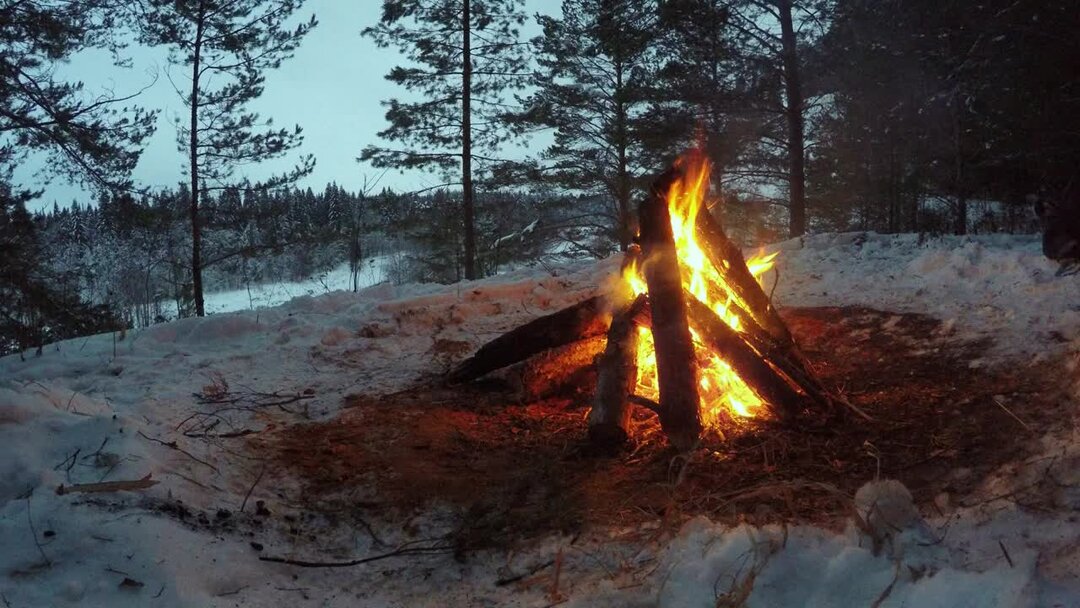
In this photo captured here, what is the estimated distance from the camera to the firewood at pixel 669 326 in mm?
3703

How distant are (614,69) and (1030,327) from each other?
48.5 ft

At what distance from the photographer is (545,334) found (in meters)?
5.05

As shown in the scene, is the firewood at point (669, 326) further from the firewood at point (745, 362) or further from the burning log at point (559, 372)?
the burning log at point (559, 372)

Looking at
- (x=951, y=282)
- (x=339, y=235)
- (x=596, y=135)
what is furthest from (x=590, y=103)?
(x=951, y=282)

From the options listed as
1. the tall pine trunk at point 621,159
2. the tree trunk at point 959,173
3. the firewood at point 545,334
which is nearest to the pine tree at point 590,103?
the tall pine trunk at point 621,159

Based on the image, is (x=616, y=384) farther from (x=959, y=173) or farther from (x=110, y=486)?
(x=959, y=173)

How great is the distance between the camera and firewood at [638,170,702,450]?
370 centimetres

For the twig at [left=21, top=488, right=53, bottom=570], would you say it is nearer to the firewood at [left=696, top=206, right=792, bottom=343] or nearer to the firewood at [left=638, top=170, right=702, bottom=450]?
the firewood at [left=638, top=170, right=702, bottom=450]

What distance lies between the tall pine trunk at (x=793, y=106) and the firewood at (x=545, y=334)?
32.9 feet

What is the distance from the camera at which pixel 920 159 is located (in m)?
15.4

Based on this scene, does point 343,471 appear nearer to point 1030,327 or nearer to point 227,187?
point 1030,327

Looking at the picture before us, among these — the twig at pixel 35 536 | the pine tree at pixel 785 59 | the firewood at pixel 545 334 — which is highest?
the pine tree at pixel 785 59

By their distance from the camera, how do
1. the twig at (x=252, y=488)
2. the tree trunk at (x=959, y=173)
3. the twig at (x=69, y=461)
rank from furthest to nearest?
the tree trunk at (x=959, y=173) < the twig at (x=252, y=488) < the twig at (x=69, y=461)

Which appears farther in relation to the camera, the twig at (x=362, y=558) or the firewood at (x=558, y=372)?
the firewood at (x=558, y=372)
